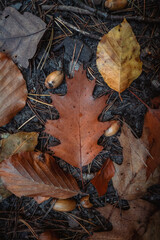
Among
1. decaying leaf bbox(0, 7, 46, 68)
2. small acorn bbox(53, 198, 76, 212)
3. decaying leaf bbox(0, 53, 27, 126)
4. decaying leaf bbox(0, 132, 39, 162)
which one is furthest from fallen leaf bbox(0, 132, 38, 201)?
decaying leaf bbox(0, 7, 46, 68)

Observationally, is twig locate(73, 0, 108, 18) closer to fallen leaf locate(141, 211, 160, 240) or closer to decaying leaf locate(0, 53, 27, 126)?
decaying leaf locate(0, 53, 27, 126)

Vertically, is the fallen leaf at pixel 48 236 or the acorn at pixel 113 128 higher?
the acorn at pixel 113 128

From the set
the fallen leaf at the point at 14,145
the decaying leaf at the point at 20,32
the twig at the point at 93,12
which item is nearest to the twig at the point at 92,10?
the twig at the point at 93,12

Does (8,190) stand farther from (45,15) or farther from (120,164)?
(45,15)

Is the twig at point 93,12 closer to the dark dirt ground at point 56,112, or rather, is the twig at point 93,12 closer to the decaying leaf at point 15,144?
the dark dirt ground at point 56,112

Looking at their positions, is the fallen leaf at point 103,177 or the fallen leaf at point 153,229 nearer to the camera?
the fallen leaf at point 153,229

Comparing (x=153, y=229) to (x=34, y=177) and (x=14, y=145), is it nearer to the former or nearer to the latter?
(x=34, y=177)

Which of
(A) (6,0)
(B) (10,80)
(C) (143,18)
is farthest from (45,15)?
(C) (143,18)
